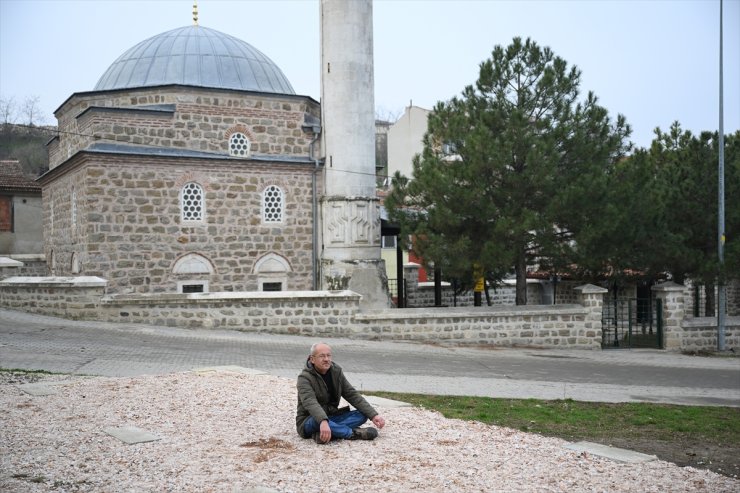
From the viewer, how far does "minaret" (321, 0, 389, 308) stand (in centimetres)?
1820

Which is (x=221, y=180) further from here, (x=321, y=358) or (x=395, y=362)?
(x=321, y=358)

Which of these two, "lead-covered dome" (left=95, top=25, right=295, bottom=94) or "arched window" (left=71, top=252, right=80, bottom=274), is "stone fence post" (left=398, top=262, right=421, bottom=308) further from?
"arched window" (left=71, top=252, right=80, bottom=274)

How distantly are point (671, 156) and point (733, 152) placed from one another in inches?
62.1

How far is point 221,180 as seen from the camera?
19469 millimetres

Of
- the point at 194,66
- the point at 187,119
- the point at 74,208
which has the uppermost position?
the point at 194,66

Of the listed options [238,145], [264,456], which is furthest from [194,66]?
[264,456]

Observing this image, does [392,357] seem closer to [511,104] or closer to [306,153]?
[511,104]

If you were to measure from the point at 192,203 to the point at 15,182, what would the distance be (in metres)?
11.4

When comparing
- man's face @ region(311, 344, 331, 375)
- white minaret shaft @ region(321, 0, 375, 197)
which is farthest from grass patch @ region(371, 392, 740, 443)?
white minaret shaft @ region(321, 0, 375, 197)

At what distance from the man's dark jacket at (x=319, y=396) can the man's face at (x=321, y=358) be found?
0.25 feet

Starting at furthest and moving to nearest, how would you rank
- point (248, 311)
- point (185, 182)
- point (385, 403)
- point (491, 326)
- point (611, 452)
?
1. point (185, 182)
2. point (491, 326)
3. point (248, 311)
4. point (385, 403)
5. point (611, 452)

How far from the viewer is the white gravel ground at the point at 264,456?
16.6 feet

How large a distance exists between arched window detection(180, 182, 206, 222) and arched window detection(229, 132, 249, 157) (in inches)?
53.9

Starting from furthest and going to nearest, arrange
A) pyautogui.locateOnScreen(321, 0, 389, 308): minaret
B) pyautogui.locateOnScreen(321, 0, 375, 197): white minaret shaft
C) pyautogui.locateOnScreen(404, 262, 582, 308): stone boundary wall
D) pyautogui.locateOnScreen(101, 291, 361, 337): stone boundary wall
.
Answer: pyautogui.locateOnScreen(404, 262, 582, 308): stone boundary wall, pyautogui.locateOnScreen(321, 0, 375, 197): white minaret shaft, pyautogui.locateOnScreen(321, 0, 389, 308): minaret, pyautogui.locateOnScreen(101, 291, 361, 337): stone boundary wall
